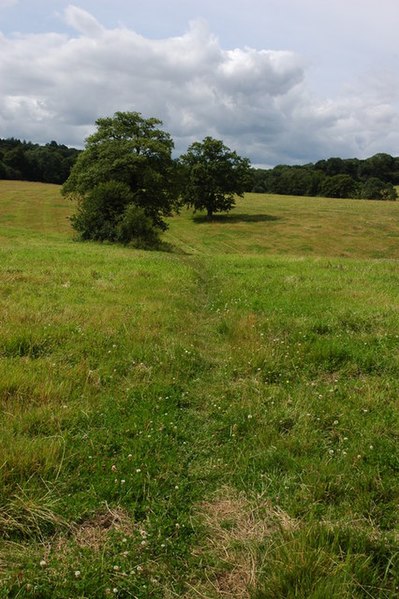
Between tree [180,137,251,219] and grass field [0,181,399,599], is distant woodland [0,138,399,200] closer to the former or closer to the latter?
tree [180,137,251,219]

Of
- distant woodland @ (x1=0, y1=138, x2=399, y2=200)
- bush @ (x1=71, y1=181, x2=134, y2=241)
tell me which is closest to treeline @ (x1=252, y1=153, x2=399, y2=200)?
distant woodland @ (x1=0, y1=138, x2=399, y2=200)

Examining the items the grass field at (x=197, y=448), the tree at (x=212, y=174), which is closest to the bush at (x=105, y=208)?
the grass field at (x=197, y=448)

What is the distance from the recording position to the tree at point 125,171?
37.0 m

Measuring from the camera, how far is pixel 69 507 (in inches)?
168

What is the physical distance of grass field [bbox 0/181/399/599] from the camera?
11.7ft

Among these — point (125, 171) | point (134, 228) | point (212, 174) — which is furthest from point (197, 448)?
point (212, 174)

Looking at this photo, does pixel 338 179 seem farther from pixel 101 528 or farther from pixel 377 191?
pixel 101 528

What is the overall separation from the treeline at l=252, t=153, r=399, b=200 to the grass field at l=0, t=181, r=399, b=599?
95147 mm

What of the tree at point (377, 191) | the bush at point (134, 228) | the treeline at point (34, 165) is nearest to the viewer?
the bush at point (134, 228)

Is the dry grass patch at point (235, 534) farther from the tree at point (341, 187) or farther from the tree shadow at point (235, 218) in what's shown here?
the tree at point (341, 187)

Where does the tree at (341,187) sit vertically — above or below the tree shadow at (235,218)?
above

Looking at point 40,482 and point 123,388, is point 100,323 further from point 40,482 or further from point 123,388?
point 40,482

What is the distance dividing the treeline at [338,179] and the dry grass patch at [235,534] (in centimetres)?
10071

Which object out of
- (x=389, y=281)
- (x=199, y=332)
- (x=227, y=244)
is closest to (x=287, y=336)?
(x=199, y=332)
